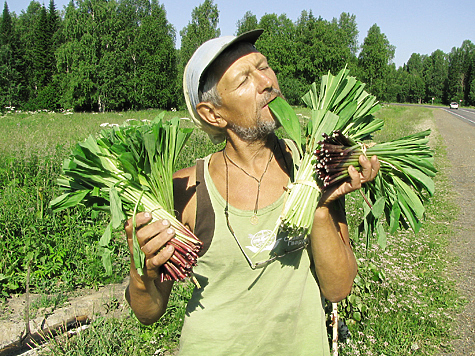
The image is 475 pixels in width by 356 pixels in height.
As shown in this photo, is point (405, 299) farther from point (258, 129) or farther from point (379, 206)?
point (258, 129)

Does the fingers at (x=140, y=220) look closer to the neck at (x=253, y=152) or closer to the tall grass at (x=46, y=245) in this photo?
the neck at (x=253, y=152)

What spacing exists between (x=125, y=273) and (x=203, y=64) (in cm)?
341

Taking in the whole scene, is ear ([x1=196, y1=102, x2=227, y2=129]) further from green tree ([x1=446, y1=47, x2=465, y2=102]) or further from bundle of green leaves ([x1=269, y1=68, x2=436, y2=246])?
green tree ([x1=446, y1=47, x2=465, y2=102])

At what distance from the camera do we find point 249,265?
1.59m

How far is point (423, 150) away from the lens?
1516 mm

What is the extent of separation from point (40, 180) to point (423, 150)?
557cm

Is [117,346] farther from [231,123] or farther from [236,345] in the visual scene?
[231,123]

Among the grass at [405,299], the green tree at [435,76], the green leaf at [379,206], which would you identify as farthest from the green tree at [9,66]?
the green tree at [435,76]

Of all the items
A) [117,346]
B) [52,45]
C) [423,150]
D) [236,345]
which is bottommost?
[117,346]

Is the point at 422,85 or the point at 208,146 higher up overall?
the point at 422,85

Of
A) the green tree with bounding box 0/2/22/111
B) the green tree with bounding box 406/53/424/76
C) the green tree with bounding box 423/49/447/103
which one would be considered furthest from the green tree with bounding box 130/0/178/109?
the green tree with bounding box 406/53/424/76

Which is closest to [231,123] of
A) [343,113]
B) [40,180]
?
[343,113]

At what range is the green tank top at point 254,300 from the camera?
5.18 feet

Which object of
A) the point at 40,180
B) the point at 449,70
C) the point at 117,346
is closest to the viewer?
the point at 117,346
